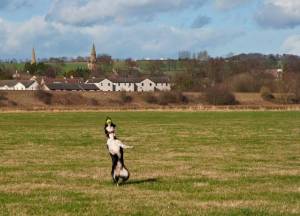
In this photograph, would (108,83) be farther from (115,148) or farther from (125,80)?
(115,148)

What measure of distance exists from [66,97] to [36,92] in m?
6.12

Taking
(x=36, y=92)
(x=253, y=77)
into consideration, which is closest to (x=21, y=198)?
(x=36, y=92)

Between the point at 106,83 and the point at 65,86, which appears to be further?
the point at 106,83

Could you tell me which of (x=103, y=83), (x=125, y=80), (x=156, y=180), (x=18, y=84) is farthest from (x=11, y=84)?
(x=156, y=180)

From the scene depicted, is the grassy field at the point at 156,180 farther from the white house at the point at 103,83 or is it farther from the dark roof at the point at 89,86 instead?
the white house at the point at 103,83

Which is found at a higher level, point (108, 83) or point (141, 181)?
point (108, 83)

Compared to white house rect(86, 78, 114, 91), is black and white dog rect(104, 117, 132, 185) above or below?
below

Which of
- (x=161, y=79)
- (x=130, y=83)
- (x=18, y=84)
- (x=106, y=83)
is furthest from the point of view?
(x=130, y=83)

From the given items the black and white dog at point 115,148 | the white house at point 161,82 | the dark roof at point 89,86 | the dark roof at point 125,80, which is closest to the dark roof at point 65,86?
the dark roof at point 89,86

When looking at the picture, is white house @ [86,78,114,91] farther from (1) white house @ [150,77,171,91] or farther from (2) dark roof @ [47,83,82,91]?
(2) dark roof @ [47,83,82,91]

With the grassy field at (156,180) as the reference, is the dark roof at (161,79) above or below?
above

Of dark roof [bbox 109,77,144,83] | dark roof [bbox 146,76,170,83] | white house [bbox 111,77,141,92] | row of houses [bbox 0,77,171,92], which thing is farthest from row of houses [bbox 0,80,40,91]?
dark roof [bbox 146,76,170,83]

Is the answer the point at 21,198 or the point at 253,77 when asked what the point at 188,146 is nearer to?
the point at 21,198

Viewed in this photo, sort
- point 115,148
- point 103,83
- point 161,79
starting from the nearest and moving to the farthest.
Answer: point 115,148, point 103,83, point 161,79
